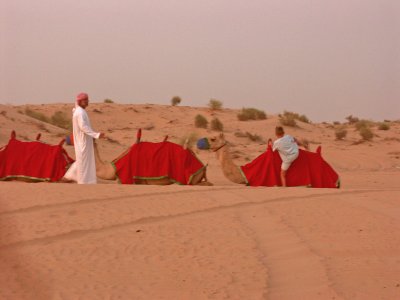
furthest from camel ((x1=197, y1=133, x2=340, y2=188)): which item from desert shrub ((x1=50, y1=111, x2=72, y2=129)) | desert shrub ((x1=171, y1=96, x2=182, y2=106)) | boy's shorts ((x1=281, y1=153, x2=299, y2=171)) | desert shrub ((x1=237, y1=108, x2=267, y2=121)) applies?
desert shrub ((x1=171, y1=96, x2=182, y2=106))

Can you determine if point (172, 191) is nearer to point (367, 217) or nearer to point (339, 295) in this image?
point (367, 217)

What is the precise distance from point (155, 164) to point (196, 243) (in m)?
4.42

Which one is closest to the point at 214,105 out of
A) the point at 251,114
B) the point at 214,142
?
the point at 251,114

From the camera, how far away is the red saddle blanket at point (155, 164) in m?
11.2

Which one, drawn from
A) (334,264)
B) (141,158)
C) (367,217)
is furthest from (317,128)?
(334,264)

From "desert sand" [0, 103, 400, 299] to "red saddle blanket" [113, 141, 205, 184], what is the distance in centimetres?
122

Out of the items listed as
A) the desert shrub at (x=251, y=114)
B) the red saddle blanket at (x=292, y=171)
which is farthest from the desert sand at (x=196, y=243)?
the desert shrub at (x=251, y=114)

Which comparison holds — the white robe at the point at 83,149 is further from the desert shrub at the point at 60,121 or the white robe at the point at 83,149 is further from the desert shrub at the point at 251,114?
the desert shrub at the point at 251,114

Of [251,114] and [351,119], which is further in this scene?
[351,119]

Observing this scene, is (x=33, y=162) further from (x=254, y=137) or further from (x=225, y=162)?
(x=254, y=137)

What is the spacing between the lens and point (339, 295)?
5.50 m

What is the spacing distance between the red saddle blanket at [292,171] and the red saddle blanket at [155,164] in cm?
97

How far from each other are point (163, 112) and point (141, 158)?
2497 cm

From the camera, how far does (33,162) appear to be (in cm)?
1150
